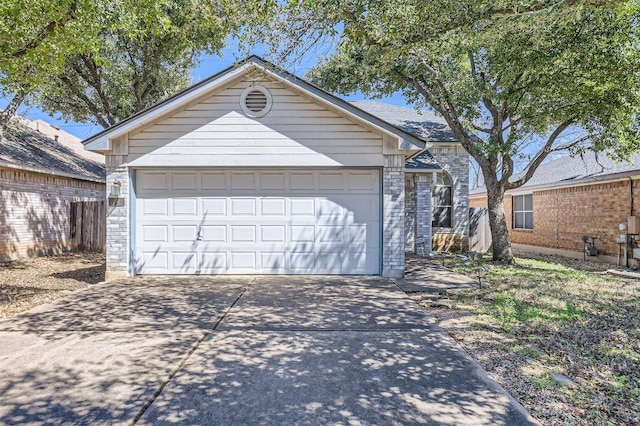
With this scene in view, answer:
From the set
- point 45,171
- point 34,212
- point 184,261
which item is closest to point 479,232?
point 184,261

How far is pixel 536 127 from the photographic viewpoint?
10703mm

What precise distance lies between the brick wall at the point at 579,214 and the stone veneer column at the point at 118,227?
13727mm

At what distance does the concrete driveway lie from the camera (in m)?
2.99

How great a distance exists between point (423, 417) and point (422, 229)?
9898 millimetres

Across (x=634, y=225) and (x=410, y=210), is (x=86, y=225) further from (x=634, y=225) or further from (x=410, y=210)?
(x=634, y=225)

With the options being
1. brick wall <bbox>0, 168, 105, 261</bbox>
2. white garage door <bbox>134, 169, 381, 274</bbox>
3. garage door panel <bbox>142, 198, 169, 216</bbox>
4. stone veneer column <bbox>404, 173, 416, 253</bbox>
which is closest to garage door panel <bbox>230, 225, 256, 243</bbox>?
white garage door <bbox>134, 169, 381, 274</bbox>

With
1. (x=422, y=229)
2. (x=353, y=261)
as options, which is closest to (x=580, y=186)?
(x=422, y=229)

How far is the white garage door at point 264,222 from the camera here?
8.44 m

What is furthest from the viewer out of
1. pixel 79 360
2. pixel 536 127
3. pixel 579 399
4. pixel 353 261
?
pixel 536 127

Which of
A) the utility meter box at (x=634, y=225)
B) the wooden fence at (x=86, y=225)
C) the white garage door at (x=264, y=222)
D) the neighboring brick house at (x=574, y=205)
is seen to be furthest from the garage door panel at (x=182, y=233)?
the utility meter box at (x=634, y=225)

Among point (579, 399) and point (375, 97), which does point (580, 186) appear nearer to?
point (375, 97)

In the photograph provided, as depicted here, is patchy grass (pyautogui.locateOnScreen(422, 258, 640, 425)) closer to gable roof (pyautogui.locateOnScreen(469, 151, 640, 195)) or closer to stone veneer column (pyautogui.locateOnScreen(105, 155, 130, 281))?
gable roof (pyautogui.locateOnScreen(469, 151, 640, 195))

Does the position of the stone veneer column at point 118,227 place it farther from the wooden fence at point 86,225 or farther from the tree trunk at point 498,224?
the tree trunk at point 498,224

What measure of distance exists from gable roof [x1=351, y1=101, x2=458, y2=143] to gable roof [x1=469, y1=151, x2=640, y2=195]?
407 centimetres
